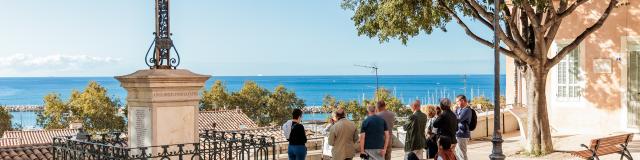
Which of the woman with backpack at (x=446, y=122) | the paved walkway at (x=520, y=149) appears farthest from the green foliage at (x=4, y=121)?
the woman with backpack at (x=446, y=122)

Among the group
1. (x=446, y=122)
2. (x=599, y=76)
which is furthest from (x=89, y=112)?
(x=446, y=122)

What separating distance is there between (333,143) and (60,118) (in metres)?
65.9

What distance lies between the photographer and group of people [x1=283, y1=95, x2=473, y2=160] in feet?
34.8

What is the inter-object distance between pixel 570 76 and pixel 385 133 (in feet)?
30.9

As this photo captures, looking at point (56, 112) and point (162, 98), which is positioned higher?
point (162, 98)

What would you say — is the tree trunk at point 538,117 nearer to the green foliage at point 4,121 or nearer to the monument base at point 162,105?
the monument base at point 162,105

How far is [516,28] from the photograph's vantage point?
1434cm

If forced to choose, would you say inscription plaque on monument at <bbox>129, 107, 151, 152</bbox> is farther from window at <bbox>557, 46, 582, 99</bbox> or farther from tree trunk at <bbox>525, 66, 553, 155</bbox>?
window at <bbox>557, 46, 582, 99</bbox>

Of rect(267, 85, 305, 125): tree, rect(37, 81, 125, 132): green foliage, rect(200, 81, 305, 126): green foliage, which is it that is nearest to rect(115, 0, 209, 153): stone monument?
rect(37, 81, 125, 132): green foliage

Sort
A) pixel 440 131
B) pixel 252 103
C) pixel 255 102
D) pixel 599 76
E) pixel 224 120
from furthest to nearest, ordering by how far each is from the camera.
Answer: pixel 255 102 < pixel 252 103 < pixel 224 120 < pixel 599 76 < pixel 440 131

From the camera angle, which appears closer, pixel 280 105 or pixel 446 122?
pixel 446 122

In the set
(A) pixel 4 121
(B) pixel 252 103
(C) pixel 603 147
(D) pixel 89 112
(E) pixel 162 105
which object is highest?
(E) pixel 162 105

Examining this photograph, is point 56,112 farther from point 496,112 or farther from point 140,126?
point 496,112

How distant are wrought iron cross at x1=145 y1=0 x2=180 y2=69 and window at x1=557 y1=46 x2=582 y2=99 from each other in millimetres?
11804
